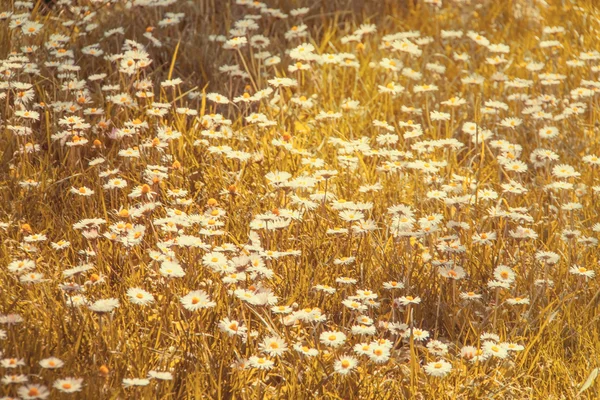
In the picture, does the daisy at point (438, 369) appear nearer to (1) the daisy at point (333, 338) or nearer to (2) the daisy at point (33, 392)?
(1) the daisy at point (333, 338)

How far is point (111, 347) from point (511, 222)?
166 centimetres

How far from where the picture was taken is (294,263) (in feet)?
9.21

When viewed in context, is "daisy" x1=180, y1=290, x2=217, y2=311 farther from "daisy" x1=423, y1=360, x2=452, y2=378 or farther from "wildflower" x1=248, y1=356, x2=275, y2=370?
"daisy" x1=423, y1=360, x2=452, y2=378

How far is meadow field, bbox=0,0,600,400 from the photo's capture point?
7.59ft

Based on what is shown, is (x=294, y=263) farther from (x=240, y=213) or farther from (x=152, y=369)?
(x=152, y=369)

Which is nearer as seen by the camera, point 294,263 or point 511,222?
point 294,263

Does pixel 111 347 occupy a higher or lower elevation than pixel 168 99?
lower

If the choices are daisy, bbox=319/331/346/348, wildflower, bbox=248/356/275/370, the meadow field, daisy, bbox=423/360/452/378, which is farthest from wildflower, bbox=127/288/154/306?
daisy, bbox=423/360/452/378

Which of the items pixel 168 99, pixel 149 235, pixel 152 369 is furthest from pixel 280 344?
pixel 168 99

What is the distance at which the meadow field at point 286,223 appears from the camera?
2.31 meters

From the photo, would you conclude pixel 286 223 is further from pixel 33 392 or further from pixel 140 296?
pixel 33 392

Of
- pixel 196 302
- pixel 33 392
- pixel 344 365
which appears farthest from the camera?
pixel 196 302

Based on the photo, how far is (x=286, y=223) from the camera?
275cm

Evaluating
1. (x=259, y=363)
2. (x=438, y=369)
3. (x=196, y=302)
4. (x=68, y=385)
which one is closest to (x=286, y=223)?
(x=196, y=302)
